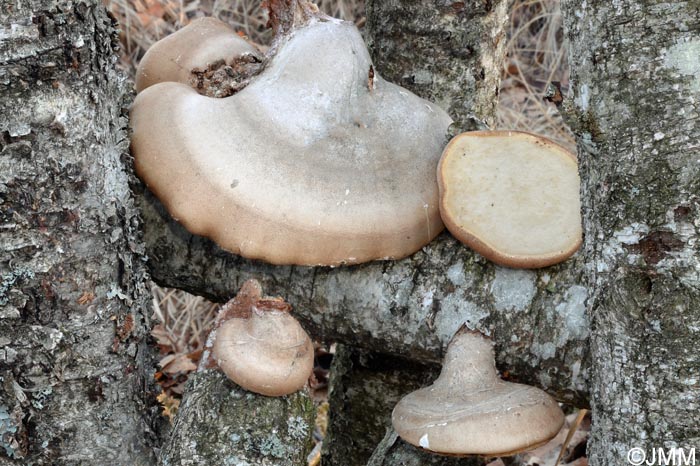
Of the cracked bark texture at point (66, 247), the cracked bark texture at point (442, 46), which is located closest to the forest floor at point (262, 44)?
the cracked bark texture at point (442, 46)

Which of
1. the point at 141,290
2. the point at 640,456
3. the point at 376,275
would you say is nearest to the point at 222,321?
the point at 141,290

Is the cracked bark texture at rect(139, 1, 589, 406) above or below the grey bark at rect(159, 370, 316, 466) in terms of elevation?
above

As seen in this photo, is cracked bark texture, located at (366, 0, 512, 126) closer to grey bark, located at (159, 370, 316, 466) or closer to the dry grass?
grey bark, located at (159, 370, 316, 466)

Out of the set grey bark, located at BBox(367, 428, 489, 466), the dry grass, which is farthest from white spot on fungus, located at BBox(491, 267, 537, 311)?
the dry grass

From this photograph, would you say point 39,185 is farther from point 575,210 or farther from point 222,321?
point 575,210

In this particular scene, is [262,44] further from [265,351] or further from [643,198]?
[643,198]

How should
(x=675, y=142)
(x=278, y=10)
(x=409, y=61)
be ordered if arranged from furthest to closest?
(x=409, y=61)
(x=278, y=10)
(x=675, y=142)
